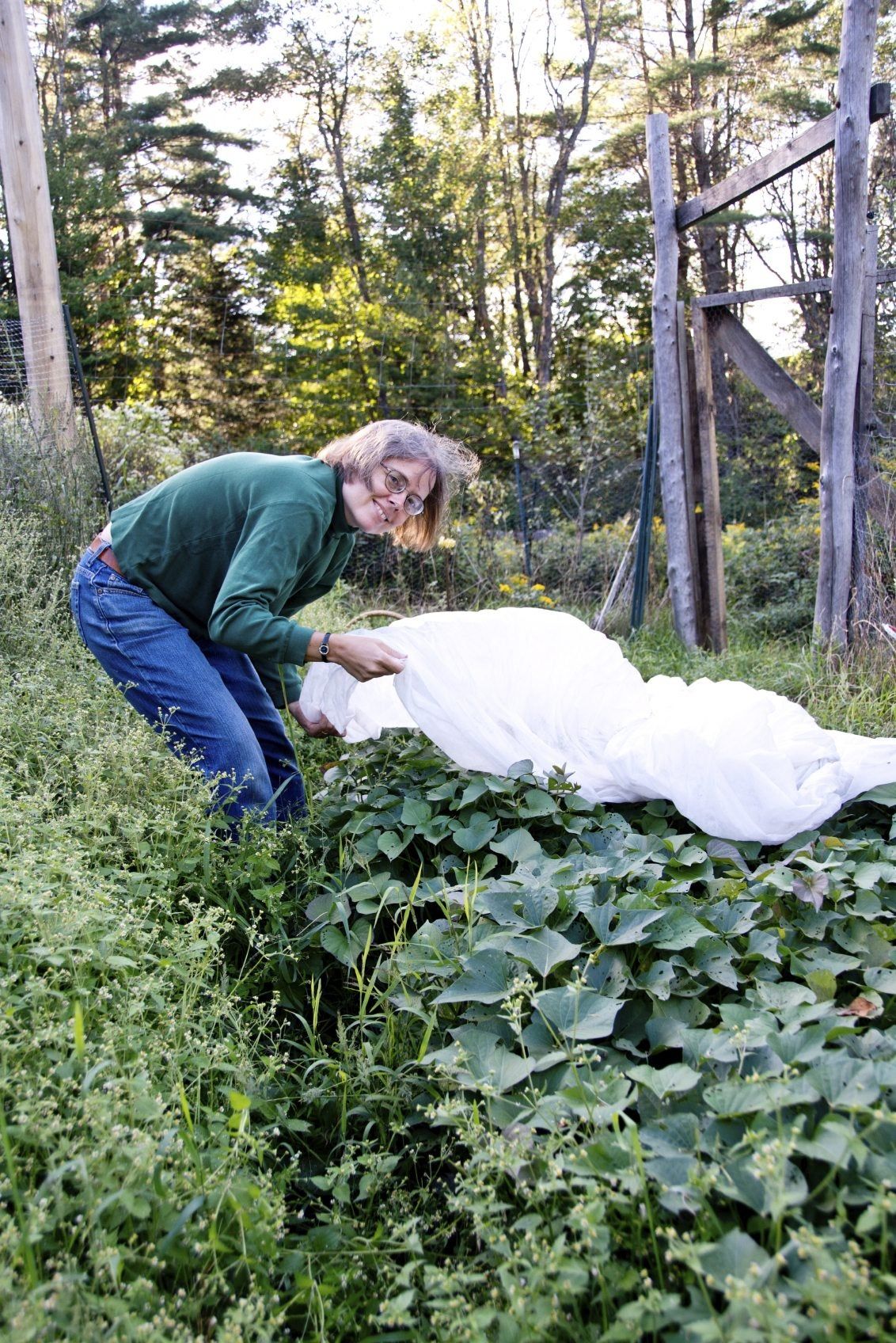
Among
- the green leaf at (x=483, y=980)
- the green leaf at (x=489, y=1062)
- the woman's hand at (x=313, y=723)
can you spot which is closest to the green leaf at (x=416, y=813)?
the woman's hand at (x=313, y=723)

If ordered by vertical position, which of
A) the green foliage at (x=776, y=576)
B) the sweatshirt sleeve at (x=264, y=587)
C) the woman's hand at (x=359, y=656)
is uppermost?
the sweatshirt sleeve at (x=264, y=587)

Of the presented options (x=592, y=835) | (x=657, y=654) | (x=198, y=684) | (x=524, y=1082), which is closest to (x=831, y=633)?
(x=657, y=654)

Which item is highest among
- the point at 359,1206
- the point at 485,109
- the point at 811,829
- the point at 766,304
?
the point at 485,109

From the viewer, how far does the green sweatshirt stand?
7.71 ft

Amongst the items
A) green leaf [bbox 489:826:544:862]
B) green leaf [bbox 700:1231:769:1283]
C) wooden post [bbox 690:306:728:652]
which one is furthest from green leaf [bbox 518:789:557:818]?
wooden post [bbox 690:306:728:652]

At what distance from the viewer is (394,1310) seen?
1126 millimetres

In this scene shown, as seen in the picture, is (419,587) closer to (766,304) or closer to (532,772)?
(532,772)

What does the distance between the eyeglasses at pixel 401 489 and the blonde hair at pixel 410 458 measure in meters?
0.04

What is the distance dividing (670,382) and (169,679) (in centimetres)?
373

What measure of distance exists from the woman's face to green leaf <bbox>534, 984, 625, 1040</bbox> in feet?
4.58

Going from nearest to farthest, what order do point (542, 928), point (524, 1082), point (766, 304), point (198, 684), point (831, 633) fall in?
point (524, 1082) → point (542, 928) → point (198, 684) → point (831, 633) → point (766, 304)

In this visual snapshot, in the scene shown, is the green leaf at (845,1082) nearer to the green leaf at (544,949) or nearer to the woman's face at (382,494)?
the green leaf at (544,949)

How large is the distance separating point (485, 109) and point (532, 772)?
589 inches

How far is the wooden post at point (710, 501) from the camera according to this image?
523cm
